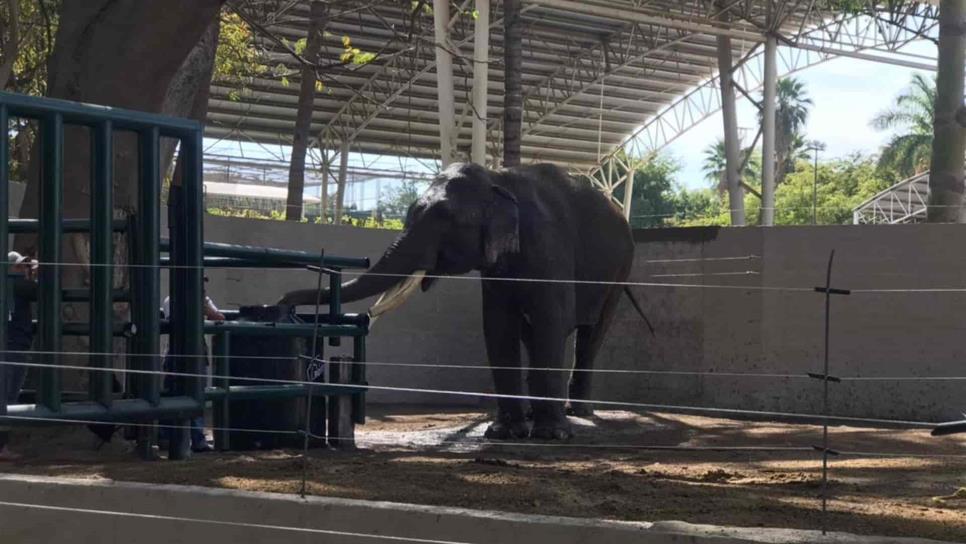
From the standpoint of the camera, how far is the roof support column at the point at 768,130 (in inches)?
1254

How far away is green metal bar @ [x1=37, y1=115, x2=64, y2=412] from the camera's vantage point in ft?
27.0

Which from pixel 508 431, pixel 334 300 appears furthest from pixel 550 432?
pixel 334 300

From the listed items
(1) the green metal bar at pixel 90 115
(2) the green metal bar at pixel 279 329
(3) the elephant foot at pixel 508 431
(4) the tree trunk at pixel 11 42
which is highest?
(4) the tree trunk at pixel 11 42

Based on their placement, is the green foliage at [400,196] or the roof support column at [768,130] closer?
the roof support column at [768,130]

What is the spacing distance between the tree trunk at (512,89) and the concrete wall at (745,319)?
8.74 feet

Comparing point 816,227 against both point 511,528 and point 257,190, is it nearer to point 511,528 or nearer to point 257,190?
point 511,528

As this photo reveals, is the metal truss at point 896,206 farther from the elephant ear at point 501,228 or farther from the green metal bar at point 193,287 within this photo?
the green metal bar at point 193,287

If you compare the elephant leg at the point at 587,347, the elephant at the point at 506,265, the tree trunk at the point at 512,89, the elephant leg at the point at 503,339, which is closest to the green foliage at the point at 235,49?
the tree trunk at the point at 512,89

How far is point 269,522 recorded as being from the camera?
6660 millimetres

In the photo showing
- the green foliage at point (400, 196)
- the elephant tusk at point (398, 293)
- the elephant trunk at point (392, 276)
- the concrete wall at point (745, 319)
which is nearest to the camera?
the elephant trunk at point (392, 276)

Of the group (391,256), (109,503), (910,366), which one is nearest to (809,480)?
(109,503)

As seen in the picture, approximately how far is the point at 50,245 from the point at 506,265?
555 cm

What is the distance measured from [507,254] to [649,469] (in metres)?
4.06

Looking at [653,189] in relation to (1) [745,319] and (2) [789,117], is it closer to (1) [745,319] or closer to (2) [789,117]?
(2) [789,117]
